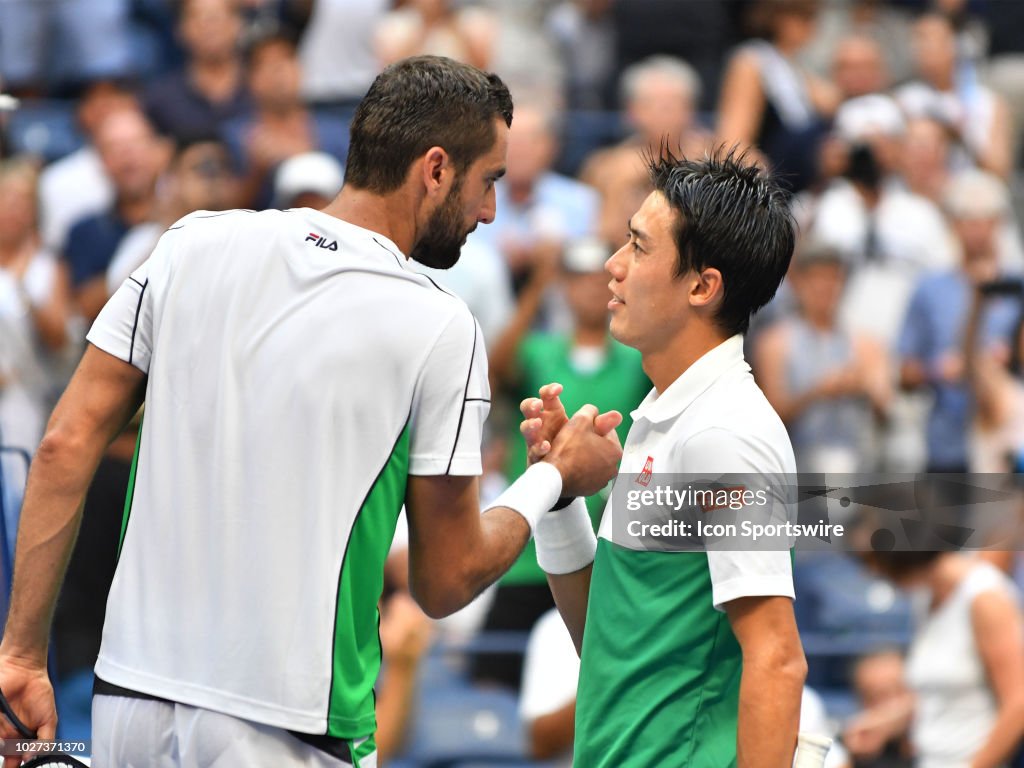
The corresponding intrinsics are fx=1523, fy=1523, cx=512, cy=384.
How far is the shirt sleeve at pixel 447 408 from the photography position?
250 centimetres

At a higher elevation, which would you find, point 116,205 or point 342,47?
point 342,47

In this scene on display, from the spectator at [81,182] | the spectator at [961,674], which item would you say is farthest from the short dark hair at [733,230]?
the spectator at [81,182]

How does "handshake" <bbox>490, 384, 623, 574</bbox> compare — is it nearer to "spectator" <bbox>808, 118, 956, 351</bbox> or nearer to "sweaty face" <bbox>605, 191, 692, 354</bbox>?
"sweaty face" <bbox>605, 191, 692, 354</bbox>

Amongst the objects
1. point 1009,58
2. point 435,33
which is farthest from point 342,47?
point 1009,58

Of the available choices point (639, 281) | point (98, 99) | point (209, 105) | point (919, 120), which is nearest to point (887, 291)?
point (919, 120)

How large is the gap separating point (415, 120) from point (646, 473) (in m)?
0.73

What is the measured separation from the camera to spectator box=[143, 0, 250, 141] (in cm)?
703

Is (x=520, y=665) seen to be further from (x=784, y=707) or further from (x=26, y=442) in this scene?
(x=784, y=707)

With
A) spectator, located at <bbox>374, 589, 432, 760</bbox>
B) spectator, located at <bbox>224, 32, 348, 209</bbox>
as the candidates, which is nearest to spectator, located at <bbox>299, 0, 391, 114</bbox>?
spectator, located at <bbox>224, 32, 348, 209</bbox>

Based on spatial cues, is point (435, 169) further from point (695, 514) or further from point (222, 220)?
point (695, 514)

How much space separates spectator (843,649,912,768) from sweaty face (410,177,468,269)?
318 cm

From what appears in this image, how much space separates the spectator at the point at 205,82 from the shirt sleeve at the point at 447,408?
185 inches

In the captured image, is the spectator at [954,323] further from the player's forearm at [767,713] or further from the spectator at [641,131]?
the player's forearm at [767,713]

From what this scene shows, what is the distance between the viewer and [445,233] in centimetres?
269
